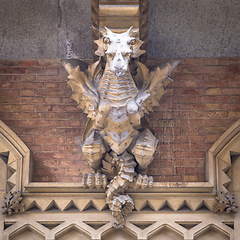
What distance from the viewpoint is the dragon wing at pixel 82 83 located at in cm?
349

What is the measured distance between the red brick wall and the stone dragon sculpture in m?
0.28

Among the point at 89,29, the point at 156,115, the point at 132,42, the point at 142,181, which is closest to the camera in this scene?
the point at 132,42

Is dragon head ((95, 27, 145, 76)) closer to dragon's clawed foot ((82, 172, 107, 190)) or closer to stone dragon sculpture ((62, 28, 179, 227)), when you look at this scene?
stone dragon sculpture ((62, 28, 179, 227))

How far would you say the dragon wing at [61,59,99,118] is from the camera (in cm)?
349

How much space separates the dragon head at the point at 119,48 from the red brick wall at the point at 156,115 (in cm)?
70

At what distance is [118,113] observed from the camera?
3381 mm

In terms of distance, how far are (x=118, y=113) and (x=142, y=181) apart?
595 millimetres

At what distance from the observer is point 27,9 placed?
404 cm

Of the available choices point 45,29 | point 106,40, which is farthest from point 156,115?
point 45,29

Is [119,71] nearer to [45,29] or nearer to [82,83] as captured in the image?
[82,83]

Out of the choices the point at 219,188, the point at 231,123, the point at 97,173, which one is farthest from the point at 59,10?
the point at 219,188

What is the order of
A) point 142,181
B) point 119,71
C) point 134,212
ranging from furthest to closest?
point 134,212 → point 142,181 → point 119,71

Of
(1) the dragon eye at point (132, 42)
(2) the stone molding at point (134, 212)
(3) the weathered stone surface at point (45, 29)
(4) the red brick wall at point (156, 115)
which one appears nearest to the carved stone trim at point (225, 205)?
(2) the stone molding at point (134, 212)

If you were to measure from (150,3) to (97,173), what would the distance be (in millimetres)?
1553
